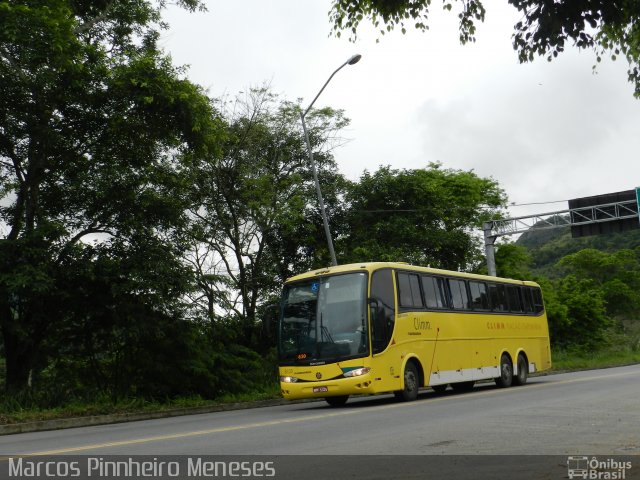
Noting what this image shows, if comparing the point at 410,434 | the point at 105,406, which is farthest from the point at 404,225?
the point at 410,434

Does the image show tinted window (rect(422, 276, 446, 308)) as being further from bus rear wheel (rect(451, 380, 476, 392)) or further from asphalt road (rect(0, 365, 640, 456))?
asphalt road (rect(0, 365, 640, 456))

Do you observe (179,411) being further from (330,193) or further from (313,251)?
(330,193)

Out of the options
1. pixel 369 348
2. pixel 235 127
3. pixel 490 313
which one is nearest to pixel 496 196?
pixel 235 127

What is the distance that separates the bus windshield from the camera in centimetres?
1744

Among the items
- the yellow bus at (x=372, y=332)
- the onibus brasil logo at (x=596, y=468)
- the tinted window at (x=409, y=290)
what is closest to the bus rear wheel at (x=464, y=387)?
the yellow bus at (x=372, y=332)

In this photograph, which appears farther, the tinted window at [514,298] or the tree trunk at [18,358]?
the tinted window at [514,298]

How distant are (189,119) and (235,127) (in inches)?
372

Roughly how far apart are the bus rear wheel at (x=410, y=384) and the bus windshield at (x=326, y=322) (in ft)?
5.84

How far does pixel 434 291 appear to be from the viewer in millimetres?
20422

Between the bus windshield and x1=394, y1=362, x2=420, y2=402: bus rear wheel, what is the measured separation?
1779mm

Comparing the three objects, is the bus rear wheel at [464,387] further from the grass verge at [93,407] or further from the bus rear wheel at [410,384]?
the grass verge at [93,407]

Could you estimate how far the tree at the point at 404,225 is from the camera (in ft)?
124

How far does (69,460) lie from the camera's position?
28.9ft

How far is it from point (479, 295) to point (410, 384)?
5246 mm
